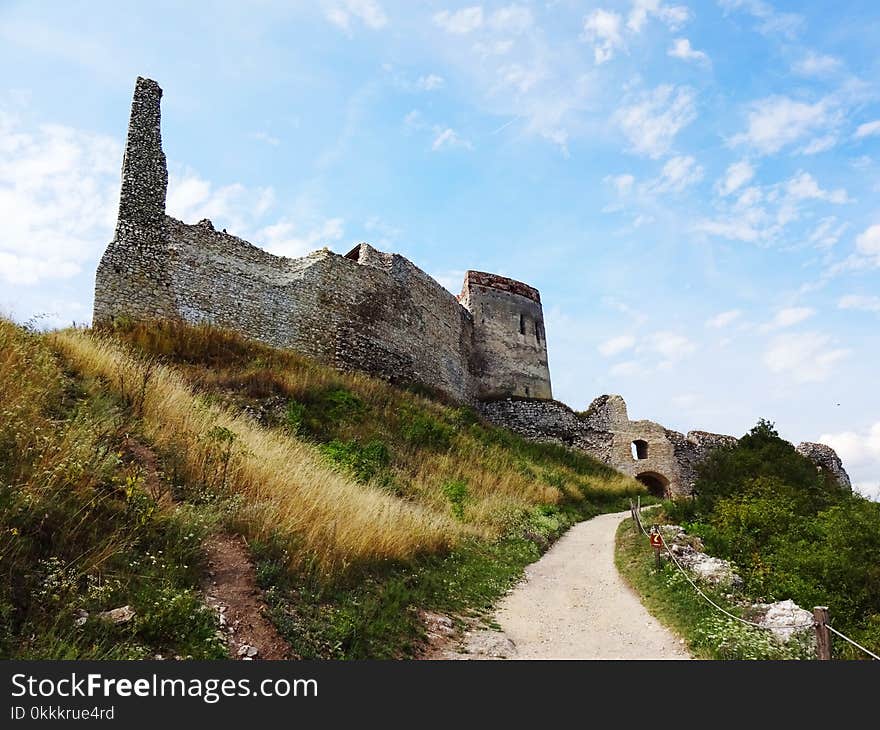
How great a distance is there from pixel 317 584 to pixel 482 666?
7.50 ft

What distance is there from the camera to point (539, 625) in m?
7.63

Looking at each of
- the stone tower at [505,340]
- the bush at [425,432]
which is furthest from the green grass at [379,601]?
the stone tower at [505,340]

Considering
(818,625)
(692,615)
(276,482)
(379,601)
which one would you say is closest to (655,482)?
(692,615)

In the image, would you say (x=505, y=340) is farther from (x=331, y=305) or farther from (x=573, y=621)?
(x=573, y=621)

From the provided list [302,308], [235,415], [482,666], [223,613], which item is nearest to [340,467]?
[235,415]

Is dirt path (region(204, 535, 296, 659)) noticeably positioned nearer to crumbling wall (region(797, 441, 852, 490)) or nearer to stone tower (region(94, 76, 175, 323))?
stone tower (region(94, 76, 175, 323))

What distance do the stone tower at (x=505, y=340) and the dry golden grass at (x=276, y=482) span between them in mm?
21492

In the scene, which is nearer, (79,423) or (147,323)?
(79,423)

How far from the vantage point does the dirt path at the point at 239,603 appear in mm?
4645

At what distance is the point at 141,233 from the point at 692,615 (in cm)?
1706

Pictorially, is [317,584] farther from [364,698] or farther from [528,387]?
[528,387]

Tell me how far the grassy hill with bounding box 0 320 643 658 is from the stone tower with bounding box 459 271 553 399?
695 inches

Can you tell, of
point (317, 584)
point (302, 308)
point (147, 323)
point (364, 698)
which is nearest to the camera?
point (364, 698)

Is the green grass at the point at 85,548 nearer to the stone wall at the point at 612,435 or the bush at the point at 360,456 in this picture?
the bush at the point at 360,456
